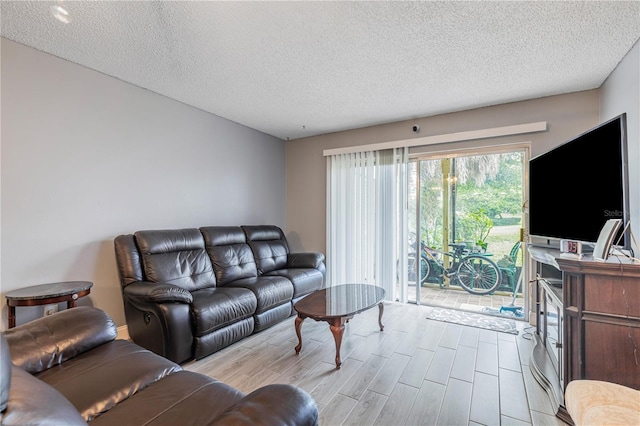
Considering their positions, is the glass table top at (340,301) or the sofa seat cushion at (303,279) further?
the sofa seat cushion at (303,279)

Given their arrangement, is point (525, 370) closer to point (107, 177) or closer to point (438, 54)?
point (438, 54)

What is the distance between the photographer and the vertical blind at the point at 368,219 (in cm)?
393

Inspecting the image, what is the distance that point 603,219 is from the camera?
1.77 metres

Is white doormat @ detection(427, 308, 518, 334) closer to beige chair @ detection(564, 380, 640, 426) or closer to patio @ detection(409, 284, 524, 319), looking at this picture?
patio @ detection(409, 284, 524, 319)

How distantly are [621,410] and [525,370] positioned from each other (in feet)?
4.54

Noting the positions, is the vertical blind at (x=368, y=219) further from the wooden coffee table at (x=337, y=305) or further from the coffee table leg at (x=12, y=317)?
the coffee table leg at (x=12, y=317)

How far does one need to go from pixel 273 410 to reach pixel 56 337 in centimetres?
133

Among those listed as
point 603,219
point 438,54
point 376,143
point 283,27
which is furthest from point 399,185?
point 283,27

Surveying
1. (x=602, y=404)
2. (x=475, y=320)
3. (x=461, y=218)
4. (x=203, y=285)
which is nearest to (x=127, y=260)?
(x=203, y=285)

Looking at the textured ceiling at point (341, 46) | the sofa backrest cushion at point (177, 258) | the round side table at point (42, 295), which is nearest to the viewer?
the textured ceiling at point (341, 46)

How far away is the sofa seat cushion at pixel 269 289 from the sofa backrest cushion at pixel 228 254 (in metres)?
0.14

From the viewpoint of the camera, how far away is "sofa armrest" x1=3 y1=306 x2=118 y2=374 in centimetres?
135

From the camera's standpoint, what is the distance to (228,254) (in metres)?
3.35

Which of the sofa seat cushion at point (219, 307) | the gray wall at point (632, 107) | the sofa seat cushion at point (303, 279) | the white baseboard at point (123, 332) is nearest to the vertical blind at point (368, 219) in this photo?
the sofa seat cushion at point (303, 279)
